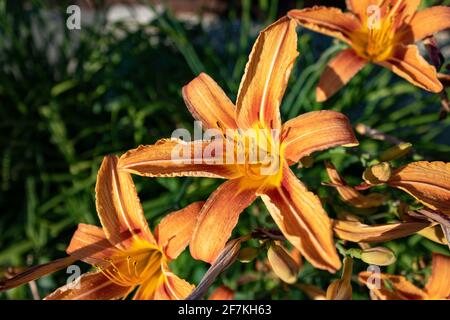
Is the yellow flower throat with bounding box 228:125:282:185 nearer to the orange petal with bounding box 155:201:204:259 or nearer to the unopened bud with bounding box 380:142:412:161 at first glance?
the orange petal with bounding box 155:201:204:259

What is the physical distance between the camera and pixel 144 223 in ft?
3.57

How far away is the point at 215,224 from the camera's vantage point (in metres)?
0.94

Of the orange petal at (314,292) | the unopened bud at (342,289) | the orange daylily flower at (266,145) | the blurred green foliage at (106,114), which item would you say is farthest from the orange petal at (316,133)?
the blurred green foliage at (106,114)

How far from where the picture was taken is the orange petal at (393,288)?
1055 mm

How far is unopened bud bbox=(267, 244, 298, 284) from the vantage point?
0.92 metres

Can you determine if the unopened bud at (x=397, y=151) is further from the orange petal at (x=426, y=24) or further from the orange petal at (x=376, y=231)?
the orange petal at (x=426, y=24)

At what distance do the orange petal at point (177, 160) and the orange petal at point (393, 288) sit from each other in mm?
343

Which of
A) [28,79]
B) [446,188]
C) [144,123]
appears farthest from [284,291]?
[28,79]

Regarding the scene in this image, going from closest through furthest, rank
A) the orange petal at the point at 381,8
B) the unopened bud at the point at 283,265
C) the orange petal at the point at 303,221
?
1. the orange petal at the point at 303,221
2. the unopened bud at the point at 283,265
3. the orange petal at the point at 381,8

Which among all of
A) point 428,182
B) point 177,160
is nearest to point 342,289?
point 428,182

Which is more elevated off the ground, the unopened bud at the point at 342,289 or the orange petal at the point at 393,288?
the unopened bud at the point at 342,289

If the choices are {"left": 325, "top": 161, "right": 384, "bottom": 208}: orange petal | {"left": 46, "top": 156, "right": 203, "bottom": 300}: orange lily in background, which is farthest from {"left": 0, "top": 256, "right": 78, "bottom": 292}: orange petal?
{"left": 325, "top": 161, "right": 384, "bottom": 208}: orange petal

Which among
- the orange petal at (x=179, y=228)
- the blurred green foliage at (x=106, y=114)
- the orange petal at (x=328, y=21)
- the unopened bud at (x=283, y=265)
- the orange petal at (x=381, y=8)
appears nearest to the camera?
the unopened bud at (x=283, y=265)
